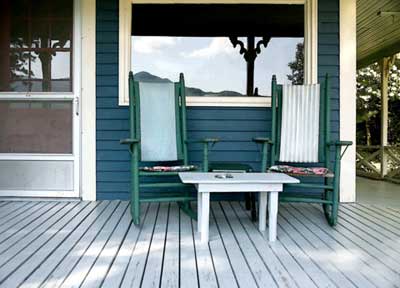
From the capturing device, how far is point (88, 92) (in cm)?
412

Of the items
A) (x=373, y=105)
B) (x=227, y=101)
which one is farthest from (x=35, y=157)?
(x=373, y=105)

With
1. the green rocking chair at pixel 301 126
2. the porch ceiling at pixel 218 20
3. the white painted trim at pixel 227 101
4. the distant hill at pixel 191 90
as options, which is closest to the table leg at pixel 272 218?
the green rocking chair at pixel 301 126

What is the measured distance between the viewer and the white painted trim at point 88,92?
4.11 meters

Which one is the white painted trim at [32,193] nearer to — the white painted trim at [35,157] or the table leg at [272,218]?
the white painted trim at [35,157]

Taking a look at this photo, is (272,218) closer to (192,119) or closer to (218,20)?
(192,119)

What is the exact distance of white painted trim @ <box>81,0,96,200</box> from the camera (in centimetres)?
411

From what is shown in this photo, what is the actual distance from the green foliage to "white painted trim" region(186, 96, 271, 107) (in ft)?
25.9

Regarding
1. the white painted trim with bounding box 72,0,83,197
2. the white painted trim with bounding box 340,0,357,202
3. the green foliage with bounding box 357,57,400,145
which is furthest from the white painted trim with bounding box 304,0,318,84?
the green foliage with bounding box 357,57,400,145

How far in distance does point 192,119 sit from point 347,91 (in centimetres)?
166

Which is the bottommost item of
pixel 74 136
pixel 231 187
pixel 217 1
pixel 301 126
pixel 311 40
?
pixel 231 187

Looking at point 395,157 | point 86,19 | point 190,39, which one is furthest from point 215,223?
point 395,157

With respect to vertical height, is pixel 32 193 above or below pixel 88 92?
below

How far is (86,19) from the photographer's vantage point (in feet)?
13.5

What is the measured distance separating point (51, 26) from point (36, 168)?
1.50 metres
